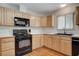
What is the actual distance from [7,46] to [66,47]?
121 cm

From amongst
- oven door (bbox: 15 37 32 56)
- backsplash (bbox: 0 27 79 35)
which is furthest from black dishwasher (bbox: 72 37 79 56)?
oven door (bbox: 15 37 32 56)

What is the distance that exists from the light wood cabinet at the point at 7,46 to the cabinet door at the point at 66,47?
107 centimetres

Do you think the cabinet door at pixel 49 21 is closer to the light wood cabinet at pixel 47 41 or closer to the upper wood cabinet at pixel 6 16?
the light wood cabinet at pixel 47 41

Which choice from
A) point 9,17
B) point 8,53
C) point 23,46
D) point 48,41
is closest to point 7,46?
point 8,53

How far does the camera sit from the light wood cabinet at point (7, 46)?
64.8 inches

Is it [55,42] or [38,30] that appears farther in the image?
[55,42]

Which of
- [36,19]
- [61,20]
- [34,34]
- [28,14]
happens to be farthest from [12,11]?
[61,20]

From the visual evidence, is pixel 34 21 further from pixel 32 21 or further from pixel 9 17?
pixel 9 17

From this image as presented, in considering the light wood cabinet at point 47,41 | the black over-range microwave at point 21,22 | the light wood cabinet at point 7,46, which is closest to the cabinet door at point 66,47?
the light wood cabinet at point 47,41

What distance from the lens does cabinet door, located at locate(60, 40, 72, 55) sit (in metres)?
1.92

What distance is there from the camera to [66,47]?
199 centimetres

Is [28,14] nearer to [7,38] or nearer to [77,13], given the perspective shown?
[7,38]

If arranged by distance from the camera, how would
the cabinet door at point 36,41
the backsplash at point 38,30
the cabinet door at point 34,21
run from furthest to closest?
the cabinet door at point 36,41
the cabinet door at point 34,21
the backsplash at point 38,30

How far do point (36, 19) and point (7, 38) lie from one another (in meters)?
0.67
